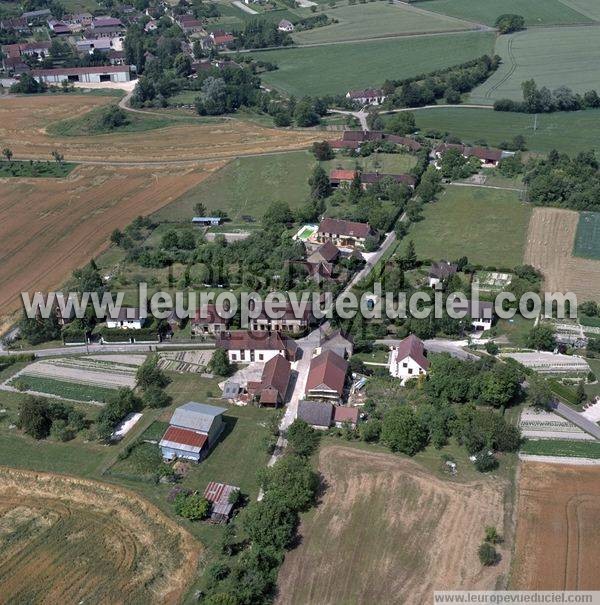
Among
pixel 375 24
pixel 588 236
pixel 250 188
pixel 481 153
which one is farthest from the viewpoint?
pixel 375 24

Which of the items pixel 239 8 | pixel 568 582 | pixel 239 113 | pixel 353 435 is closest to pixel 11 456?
pixel 353 435

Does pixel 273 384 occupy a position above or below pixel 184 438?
above

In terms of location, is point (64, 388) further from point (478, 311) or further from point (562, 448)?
point (562, 448)

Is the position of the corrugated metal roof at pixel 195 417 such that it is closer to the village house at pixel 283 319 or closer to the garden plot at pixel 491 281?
the village house at pixel 283 319

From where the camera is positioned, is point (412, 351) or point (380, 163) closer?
point (412, 351)

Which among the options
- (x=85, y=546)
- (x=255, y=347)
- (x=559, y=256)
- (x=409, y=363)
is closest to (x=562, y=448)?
(x=409, y=363)

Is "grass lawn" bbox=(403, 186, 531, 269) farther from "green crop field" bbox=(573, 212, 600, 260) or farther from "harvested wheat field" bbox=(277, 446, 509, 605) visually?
"harvested wheat field" bbox=(277, 446, 509, 605)

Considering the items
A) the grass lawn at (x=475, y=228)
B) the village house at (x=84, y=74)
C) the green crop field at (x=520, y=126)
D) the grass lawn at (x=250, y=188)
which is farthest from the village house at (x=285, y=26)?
the grass lawn at (x=475, y=228)
